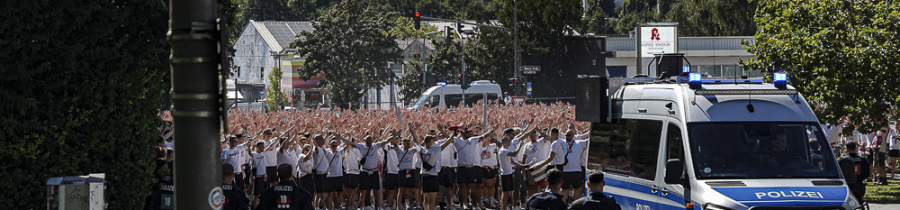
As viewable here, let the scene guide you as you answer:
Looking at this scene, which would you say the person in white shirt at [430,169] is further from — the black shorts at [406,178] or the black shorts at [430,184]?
the black shorts at [406,178]

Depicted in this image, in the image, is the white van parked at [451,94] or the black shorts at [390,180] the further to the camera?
the white van parked at [451,94]

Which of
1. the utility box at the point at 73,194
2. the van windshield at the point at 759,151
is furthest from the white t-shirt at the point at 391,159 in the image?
the utility box at the point at 73,194

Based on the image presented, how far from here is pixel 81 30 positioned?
10.9 m

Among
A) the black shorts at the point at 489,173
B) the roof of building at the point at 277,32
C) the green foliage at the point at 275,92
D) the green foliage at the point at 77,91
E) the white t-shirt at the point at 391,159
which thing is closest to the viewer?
the green foliage at the point at 77,91

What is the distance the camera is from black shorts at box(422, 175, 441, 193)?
1778 cm

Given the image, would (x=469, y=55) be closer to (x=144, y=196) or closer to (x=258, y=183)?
(x=258, y=183)

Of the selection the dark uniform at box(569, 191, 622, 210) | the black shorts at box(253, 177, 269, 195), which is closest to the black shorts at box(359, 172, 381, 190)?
the black shorts at box(253, 177, 269, 195)

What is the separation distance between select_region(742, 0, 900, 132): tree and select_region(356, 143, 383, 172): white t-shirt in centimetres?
630

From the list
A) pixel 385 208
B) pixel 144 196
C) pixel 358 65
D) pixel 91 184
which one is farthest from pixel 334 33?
pixel 91 184

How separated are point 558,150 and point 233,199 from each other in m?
8.43

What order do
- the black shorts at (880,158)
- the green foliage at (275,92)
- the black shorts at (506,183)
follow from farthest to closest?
1. the green foliage at (275,92)
2. the black shorts at (880,158)
3. the black shorts at (506,183)

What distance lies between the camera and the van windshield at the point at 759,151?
10047mm

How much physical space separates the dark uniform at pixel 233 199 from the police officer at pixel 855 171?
5.06 m

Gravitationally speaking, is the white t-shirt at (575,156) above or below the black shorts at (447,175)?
above
